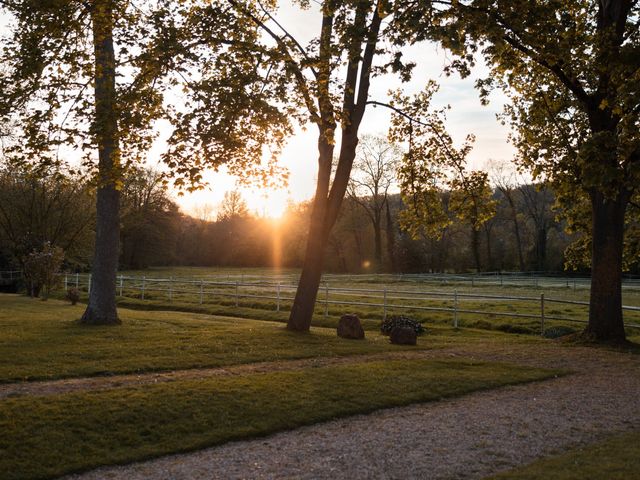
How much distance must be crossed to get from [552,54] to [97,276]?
12.8 meters

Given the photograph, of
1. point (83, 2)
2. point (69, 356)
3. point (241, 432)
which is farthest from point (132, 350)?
point (83, 2)

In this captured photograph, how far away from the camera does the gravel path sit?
223 inches

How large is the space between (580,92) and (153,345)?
11.3 meters

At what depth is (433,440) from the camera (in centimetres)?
668

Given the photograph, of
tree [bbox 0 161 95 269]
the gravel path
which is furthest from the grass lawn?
tree [bbox 0 161 95 269]

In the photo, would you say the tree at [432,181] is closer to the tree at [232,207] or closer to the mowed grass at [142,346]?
the mowed grass at [142,346]

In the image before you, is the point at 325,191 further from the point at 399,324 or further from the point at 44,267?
the point at 44,267

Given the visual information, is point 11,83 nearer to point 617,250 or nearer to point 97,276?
point 97,276

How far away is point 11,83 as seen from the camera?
12523mm

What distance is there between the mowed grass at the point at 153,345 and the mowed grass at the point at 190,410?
1.64 m

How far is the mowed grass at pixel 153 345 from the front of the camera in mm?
10086

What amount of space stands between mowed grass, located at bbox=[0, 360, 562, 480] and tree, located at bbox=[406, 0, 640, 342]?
481 centimetres

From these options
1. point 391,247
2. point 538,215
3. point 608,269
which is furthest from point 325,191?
point 538,215

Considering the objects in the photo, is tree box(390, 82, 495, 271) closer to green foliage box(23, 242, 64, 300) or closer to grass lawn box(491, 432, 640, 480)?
grass lawn box(491, 432, 640, 480)
